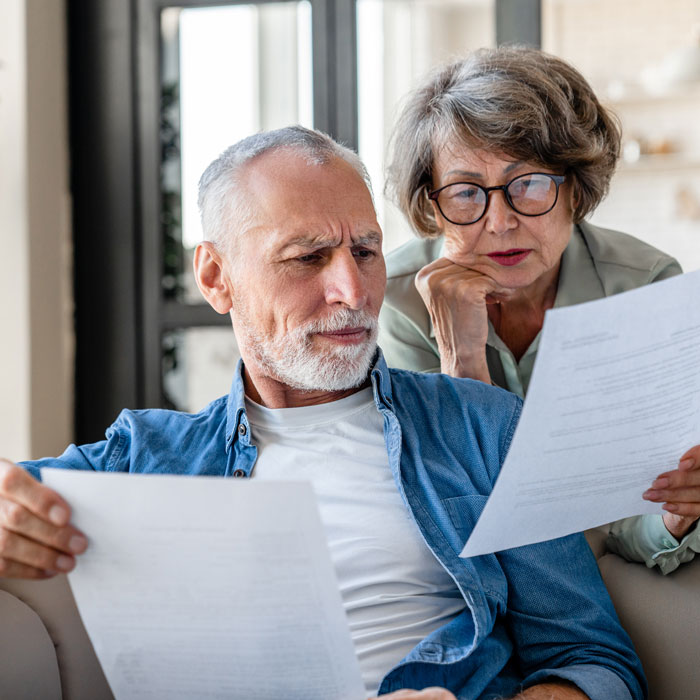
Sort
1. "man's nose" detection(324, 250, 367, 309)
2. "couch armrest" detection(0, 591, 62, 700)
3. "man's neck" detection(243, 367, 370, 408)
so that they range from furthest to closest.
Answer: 1. "man's neck" detection(243, 367, 370, 408)
2. "man's nose" detection(324, 250, 367, 309)
3. "couch armrest" detection(0, 591, 62, 700)

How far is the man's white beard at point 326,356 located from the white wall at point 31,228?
1809mm

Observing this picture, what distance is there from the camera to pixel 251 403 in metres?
1.43

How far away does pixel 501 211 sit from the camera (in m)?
1.63

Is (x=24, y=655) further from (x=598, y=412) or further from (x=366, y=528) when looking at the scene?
(x=598, y=412)

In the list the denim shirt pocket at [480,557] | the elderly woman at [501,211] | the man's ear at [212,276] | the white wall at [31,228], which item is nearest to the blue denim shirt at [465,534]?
the denim shirt pocket at [480,557]

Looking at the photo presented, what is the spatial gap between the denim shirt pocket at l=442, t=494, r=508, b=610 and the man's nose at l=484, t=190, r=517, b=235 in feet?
1.87

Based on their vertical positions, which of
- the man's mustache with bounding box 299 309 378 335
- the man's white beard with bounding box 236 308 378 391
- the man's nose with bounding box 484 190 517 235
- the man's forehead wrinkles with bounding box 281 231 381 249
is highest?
the man's nose with bounding box 484 190 517 235

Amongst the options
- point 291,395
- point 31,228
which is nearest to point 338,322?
point 291,395

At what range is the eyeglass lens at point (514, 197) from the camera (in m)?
1.64

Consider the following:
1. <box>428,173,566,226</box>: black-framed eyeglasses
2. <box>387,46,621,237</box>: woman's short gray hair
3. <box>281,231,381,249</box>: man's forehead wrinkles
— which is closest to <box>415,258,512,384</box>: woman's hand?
<box>428,173,566,226</box>: black-framed eyeglasses

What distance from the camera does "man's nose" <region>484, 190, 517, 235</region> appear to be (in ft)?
5.33

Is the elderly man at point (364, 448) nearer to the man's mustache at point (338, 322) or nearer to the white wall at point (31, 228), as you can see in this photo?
the man's mustache at point (338, 322)

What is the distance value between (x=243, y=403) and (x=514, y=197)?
652 millimetres

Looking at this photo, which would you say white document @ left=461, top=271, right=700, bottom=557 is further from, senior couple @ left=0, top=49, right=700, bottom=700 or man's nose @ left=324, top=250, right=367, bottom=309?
man's nose @ left=324, top=250, right=367, bottom=309
